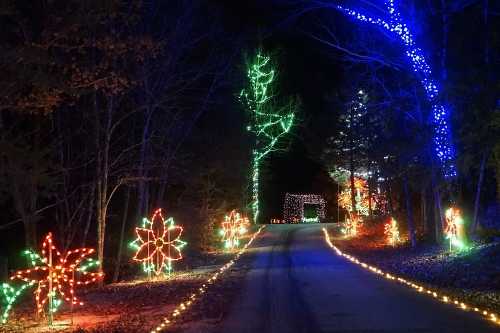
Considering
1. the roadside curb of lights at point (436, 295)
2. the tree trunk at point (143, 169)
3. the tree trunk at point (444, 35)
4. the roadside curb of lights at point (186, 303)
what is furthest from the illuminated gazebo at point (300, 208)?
the tree trunk at point (444, 35)

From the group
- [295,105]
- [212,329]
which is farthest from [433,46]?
[295,105]

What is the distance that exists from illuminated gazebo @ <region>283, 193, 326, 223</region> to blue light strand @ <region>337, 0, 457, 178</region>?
4375cm

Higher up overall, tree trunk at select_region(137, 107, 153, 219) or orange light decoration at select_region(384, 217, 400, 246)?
tree trunk at select_region(137, 107, 153, 219)

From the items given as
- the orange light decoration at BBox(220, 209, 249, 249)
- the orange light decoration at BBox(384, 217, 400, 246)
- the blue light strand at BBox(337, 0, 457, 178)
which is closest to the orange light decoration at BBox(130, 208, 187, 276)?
the blue light strand at BBox(337, 0, 457, 178)

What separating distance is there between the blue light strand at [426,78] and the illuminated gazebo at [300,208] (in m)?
43.7

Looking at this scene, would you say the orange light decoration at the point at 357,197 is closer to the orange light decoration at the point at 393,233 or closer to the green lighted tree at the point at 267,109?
the green lighted tree at the point at 267,109

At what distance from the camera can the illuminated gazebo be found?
215 feet

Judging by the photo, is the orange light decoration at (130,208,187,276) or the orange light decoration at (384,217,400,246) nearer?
the orange light decoration at (130,208,187,276)

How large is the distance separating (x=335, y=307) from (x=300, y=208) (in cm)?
5412

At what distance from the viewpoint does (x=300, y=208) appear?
216 ft

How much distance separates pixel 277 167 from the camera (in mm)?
73875

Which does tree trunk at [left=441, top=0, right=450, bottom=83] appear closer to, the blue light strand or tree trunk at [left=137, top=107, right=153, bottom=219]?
the blue light strand

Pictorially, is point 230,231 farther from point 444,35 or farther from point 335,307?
point 335,307

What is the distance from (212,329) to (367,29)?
1558 cm
